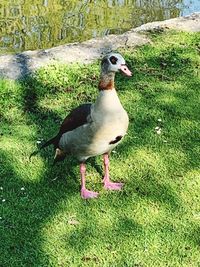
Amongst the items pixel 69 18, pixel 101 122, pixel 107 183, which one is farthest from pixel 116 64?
pixel 69 18

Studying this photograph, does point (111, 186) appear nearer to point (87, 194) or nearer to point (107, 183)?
point (107, 183)

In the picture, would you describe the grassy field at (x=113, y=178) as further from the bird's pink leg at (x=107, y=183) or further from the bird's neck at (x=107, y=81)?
the bird's neck at (x=107, y=81)

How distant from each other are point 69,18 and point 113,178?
655 cm

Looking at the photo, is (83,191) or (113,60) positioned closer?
(113,60)

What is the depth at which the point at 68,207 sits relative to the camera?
183 inches

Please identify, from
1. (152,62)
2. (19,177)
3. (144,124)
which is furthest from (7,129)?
(152,62)

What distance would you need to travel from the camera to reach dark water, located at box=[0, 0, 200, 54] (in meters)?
9.87

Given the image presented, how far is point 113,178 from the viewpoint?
5031 mm

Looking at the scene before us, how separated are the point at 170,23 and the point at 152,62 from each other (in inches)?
65.1

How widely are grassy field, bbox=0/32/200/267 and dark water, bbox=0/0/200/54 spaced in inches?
122

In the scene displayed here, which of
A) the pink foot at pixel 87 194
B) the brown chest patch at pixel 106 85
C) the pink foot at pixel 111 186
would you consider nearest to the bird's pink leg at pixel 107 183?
the pink foot at pixel 111 186

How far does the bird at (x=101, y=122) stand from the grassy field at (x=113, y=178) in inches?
14.3

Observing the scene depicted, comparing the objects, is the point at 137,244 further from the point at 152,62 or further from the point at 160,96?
the point at 152,62

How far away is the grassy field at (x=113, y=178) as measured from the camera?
421 cm
